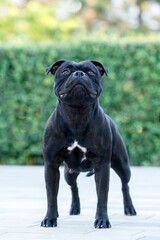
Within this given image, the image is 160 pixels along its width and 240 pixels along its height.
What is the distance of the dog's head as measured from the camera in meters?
4.53

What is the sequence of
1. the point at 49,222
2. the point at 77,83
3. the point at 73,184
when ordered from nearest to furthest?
1. the point at 77,83
2. the point at 49,222
3. the point at 73,184

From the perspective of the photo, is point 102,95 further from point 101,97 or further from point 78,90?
point 78,90

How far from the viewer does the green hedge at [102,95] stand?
1183 cm

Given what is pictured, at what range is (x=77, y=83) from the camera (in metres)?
4.51

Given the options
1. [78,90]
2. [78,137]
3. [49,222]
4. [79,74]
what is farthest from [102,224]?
[79,74]

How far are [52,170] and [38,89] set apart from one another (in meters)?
7.48

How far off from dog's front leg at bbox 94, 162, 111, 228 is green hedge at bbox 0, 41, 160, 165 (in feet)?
23.1

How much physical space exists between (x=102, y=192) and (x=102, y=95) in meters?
7.23

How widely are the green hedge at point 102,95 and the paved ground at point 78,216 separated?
2054 millimetres

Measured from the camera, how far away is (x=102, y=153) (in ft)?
15.6

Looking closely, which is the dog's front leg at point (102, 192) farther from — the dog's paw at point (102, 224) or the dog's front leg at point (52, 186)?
the dog's front leg at point (52, 186)

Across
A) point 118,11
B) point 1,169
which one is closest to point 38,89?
point 1,169

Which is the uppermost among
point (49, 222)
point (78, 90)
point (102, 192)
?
point (78, 90)

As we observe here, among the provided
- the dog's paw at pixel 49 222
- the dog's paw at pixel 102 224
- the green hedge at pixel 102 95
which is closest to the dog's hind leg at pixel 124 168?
the dog's paw at pixel 102 224
